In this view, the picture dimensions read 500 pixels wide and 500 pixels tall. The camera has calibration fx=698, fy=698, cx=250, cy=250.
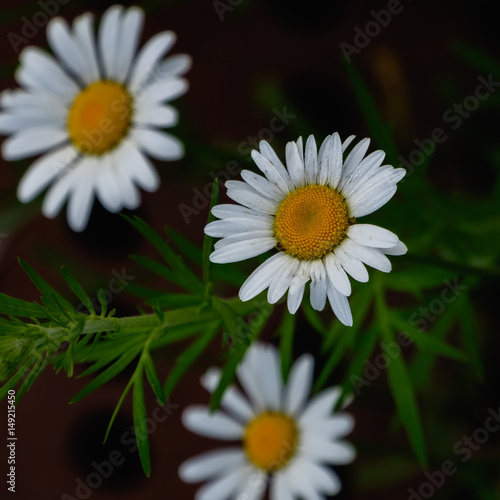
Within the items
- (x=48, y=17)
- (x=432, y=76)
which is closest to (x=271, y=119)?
(x=432, y=76)

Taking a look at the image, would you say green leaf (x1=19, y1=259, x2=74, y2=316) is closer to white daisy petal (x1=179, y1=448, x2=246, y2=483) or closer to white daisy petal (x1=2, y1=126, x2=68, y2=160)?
white daisy petal (x1=2, y1=126, x2=68, y2=160)

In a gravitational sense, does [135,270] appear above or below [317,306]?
above

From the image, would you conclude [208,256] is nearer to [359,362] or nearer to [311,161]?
[311,161]

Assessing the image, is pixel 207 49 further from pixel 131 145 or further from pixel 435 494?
pixel 435 494

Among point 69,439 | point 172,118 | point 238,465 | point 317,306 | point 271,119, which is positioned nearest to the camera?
point 317,306

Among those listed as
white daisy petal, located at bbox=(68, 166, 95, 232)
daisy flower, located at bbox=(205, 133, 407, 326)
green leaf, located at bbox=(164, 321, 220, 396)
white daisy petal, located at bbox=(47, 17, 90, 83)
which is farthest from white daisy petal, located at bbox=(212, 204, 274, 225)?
white daisy petal, located at bbox=(47, 17, 90, 83)
